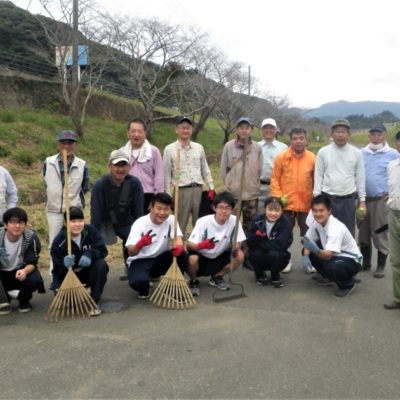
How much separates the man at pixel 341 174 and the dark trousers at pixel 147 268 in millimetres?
1902

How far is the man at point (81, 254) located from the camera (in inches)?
169

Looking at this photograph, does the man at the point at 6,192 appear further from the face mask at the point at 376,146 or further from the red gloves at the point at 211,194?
the face mask at the point at 376,146

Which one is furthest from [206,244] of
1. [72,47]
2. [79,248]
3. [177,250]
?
[72,47]

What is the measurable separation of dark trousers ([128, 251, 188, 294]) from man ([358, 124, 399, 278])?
98.0 inches

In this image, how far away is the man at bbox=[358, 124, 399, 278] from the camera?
5.45 meters

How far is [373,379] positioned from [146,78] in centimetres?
2001

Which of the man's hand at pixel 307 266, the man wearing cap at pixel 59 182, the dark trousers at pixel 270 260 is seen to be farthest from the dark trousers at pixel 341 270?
the man wearing cap at pixel 59 182

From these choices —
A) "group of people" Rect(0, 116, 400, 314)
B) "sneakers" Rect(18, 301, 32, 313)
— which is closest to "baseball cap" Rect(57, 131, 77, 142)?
"group of people" Rect(0, 116, 400, 314)

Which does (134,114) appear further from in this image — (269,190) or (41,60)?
(269,190)

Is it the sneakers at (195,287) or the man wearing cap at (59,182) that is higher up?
the man wearing cap at (59,182)

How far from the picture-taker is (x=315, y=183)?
530cm

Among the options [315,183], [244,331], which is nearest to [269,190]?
[315,183]

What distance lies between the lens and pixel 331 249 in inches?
187

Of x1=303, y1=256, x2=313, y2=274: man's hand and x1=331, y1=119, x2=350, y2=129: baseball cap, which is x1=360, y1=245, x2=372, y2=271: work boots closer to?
x1=303, y1=256, x2=313, y2=274: man's hand
